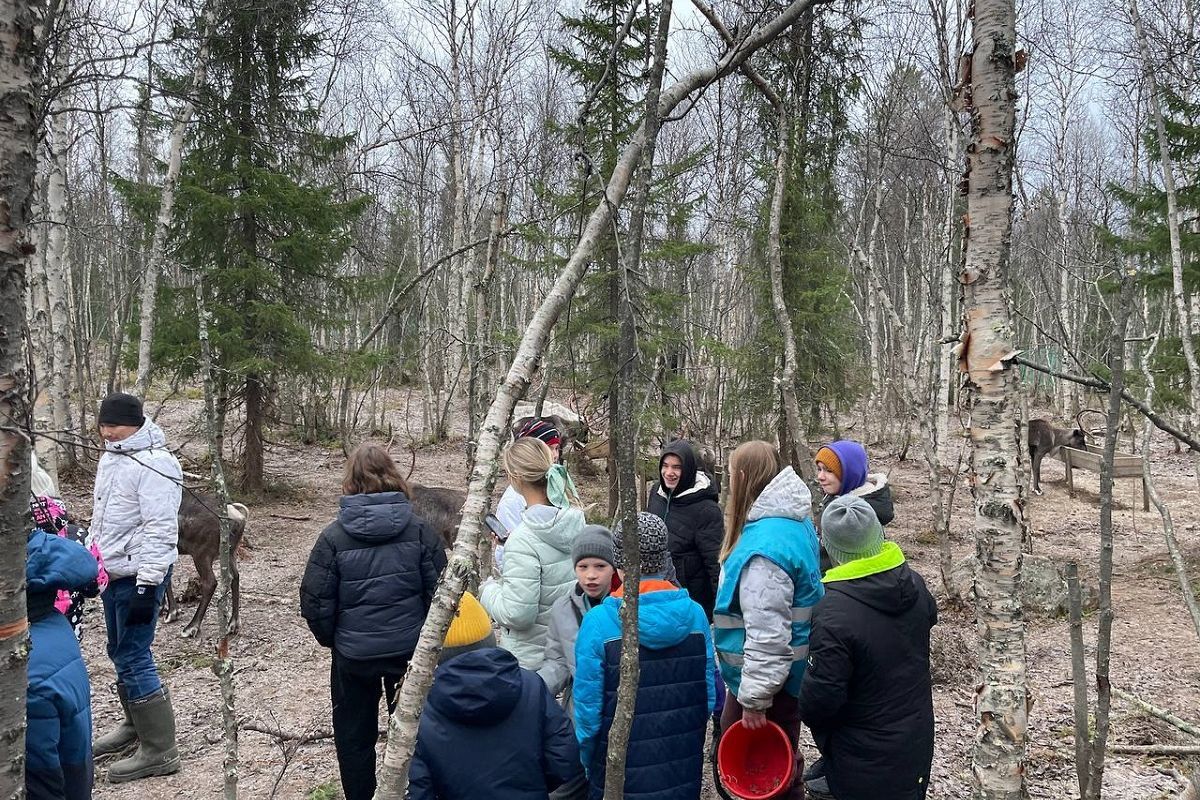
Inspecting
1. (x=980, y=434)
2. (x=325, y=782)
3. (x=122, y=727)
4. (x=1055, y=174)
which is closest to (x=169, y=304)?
(x=122, y=727)

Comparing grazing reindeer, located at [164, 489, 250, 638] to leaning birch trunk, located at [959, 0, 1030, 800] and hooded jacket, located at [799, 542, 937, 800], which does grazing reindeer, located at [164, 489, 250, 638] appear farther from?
leaning birch trunk, located at [959, 0, 1030, 800]

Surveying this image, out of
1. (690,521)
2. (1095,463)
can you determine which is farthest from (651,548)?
(1095,463)

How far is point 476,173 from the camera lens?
580 inches

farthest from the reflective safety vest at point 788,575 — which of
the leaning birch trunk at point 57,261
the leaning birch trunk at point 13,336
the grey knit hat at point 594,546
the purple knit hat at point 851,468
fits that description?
the leaning birch trunk at point 57,261

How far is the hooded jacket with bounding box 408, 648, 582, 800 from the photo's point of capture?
2.34 meters

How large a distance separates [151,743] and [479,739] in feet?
9.26

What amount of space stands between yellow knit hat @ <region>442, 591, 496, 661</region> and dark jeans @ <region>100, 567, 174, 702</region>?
2178mm

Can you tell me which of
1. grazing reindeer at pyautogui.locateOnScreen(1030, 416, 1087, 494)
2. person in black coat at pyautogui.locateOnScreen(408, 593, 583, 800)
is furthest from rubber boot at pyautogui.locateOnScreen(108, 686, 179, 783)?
grazing reindeer at pyautogui.locateOnScreen(1030, 416, 1087, 494)

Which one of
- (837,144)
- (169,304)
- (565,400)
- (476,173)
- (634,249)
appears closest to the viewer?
(634,249)

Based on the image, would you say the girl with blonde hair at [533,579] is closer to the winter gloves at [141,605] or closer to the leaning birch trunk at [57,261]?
the winter gloves at [141,605]

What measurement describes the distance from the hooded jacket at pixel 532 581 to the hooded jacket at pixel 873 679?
116 centimetres

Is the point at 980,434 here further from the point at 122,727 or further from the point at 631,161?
the point at 122,727

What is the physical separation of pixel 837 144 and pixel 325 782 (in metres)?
6.94

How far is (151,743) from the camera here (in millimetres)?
4117
